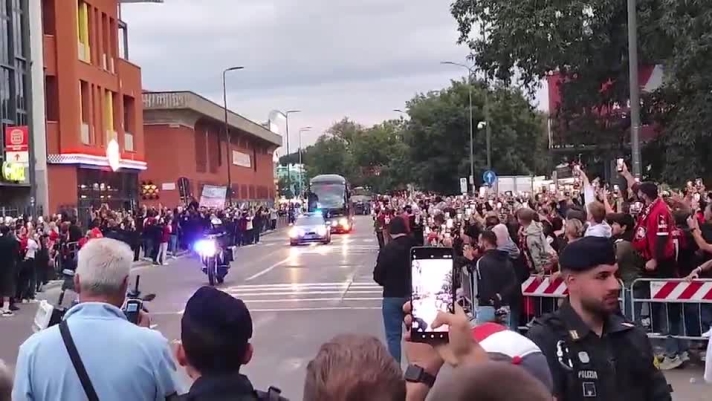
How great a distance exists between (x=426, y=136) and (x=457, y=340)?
2562 inches

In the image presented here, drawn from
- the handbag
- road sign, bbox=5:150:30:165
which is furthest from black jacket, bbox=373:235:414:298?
road sign, bbox=5:150:30:165

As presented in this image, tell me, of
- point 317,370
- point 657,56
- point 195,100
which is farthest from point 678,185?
point 195,100

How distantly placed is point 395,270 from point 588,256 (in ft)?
23.4

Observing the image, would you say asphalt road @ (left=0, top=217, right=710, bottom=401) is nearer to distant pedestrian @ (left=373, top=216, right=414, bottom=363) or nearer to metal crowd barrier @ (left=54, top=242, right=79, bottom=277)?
distant pedestrian @ (left=373, top=216, right=414, bottom=363)

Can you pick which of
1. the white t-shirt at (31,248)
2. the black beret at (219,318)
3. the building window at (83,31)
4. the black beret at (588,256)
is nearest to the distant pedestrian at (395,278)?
the black beret at (588,256)

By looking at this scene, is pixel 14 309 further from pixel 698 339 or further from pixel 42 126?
pixel 42 126

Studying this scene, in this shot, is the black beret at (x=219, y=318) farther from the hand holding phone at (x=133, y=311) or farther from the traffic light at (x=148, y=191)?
the traffic light at (x=148, y=191)

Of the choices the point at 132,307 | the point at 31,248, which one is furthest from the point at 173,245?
the point at 132,307

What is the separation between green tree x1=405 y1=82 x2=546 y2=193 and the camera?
216 feet

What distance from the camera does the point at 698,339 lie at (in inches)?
482

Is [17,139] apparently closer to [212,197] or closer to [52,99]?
[52,99]

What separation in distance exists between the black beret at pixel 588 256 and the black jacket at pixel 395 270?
6.92 metres

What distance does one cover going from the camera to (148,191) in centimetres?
6203

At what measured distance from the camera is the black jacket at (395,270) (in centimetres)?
1156
